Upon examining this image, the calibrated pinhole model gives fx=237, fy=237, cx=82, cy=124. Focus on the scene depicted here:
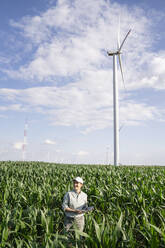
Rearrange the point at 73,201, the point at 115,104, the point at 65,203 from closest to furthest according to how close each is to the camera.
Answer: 1. the point at 65,203
2. the point at 73,201
3. the point at 115,104

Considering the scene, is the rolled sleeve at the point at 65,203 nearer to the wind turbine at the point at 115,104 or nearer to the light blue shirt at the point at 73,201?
the light blue shirt at the point at 73,201

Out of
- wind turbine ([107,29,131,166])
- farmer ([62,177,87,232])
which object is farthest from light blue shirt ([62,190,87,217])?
wind turbine ([107,29,131,166])

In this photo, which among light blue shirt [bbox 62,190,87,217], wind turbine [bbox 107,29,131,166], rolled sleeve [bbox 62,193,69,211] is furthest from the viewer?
wind turbine [bbox 107,29,131,166]

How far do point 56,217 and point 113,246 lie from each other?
139 inches

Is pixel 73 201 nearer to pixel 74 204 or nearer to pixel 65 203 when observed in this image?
pixel 74 204

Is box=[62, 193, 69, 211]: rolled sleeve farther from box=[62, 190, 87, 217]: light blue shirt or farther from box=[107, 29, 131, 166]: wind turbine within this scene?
box=[107, 29, 131, 166]: wind turbine

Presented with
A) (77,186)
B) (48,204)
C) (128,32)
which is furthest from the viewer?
(128,32)

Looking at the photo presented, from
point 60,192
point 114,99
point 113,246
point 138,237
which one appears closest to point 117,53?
point 114,99

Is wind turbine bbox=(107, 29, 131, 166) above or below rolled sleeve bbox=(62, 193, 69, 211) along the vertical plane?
above

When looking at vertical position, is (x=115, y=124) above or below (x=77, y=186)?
above

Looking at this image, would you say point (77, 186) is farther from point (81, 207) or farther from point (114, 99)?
point (114, 99)

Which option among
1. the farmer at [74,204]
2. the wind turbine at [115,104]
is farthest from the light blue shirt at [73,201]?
the wind turbine at [115,104]

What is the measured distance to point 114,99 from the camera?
93.5ft

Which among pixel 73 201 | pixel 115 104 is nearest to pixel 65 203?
pixel 73 201
